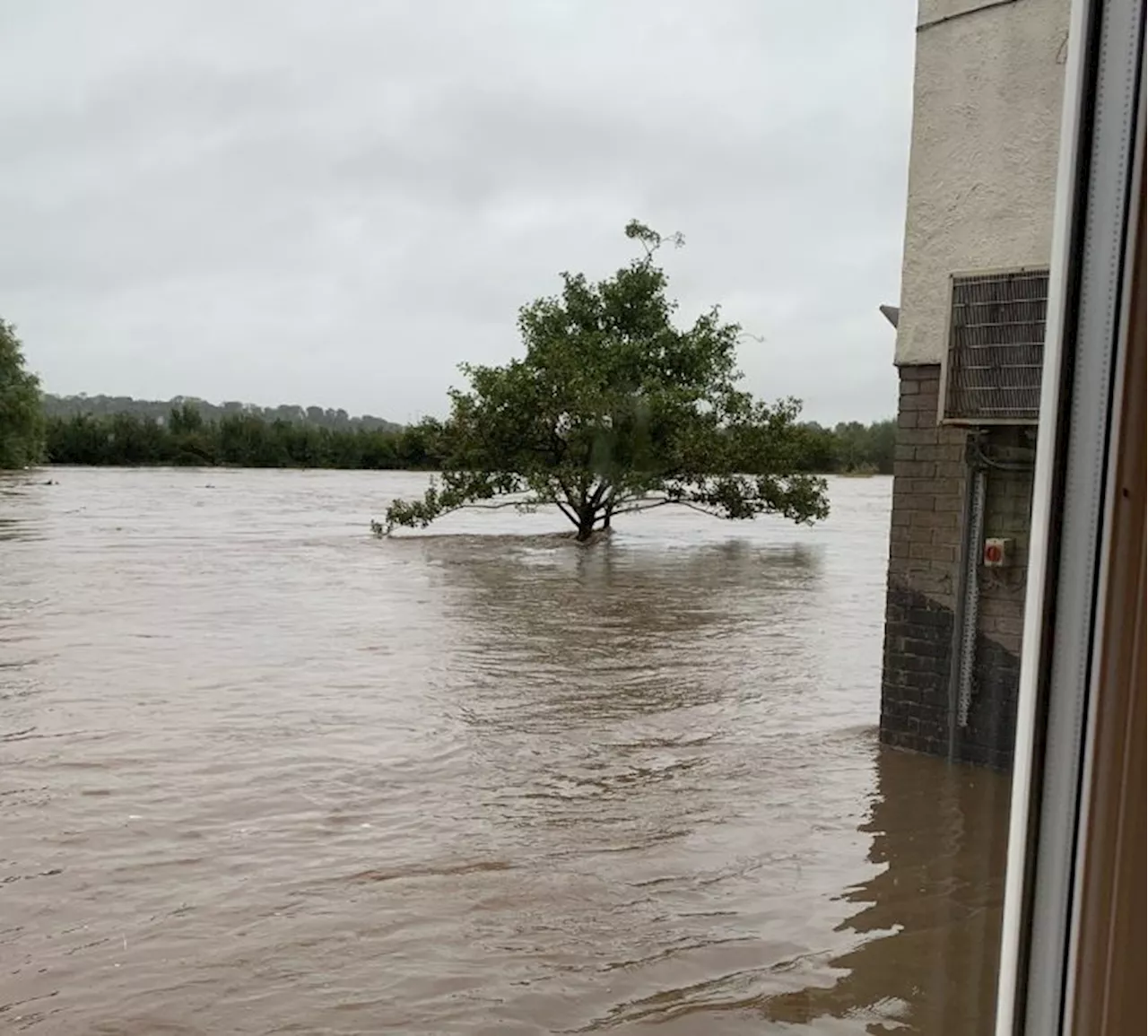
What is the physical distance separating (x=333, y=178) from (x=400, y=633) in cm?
342

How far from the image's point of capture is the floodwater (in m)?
1.49

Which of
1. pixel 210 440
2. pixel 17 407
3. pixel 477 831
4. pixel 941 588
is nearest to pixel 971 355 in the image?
pixel 941 588

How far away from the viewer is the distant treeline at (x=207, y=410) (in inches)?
63.7

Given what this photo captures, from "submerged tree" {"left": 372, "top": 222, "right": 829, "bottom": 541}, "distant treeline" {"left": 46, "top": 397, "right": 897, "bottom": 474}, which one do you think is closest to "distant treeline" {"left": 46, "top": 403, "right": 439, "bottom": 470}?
"distant treeline" {"left": 46, "top": 397, "right": 897, "bottom": 474}

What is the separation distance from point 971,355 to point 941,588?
508 millimetres

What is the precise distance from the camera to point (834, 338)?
0.98 metres

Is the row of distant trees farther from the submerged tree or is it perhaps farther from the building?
the submerged tree

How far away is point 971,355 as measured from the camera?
1229mm

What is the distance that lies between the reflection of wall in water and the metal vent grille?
21 cm

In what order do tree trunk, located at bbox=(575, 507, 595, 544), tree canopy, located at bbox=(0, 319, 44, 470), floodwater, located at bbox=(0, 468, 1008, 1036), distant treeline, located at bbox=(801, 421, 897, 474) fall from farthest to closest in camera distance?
tree trunk, located at bbox=(575, 507, 595, 544)
tree canopy, located at bbox=(0, 319, 44, 470)
floodwater, located at bbox=(0, 468, 1008, 1036)
distant treeline, located at bbox=(801, 421, 897, 474)

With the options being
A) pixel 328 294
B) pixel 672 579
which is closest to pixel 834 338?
pixel 328 294

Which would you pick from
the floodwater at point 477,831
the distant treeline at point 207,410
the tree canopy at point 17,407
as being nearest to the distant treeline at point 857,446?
the floodwater at point 477,831

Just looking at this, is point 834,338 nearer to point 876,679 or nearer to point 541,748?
point 541,748

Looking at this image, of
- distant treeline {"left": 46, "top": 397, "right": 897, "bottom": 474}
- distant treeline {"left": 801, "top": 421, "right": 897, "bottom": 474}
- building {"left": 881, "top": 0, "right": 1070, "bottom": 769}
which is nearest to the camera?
building {"left": 881, "top": 0, "right": 1070, "bottom": 769}
